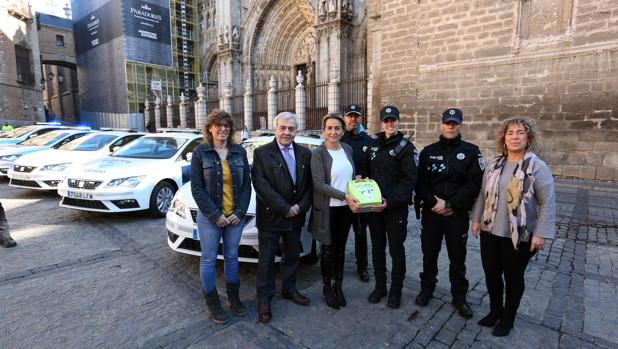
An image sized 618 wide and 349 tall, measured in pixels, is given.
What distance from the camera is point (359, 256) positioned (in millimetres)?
3848

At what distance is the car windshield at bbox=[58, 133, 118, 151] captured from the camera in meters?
8.88

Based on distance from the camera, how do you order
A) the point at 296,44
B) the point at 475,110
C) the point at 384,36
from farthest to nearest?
the point at 296,44 < the point at 384,36 < the point at 475,110

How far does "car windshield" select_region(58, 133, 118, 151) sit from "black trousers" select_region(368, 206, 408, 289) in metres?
8.46

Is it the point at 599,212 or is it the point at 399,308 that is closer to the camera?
the point at 399,308

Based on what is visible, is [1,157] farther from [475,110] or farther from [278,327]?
[475,110]

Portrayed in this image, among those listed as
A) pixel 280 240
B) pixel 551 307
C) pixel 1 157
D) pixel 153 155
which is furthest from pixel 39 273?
pixel 1 157

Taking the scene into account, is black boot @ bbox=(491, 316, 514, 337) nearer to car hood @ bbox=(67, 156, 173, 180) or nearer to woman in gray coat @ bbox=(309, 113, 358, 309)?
woman in gray coat @ bbox=(309, 113, 358, 309)

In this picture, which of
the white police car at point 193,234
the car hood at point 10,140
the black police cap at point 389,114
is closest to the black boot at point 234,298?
the white police car at point 193,234

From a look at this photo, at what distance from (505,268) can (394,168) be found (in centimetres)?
122

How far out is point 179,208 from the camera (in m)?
4.10

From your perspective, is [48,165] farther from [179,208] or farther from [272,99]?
[272,99]

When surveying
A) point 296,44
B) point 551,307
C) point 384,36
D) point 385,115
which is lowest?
point 551,307

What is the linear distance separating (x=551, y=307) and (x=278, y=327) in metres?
2.57

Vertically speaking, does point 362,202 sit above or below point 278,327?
above
